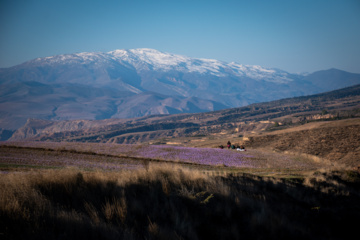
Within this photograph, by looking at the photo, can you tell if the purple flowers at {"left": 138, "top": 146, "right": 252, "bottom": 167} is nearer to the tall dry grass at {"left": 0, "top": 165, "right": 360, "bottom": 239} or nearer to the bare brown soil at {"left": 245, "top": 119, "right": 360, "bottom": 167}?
the bare brown soil at {"left": 245, "top": 119, "right": 360, "bottom": 167}

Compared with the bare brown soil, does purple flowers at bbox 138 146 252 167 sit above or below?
above

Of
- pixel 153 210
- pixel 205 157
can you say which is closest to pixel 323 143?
pixel 205 157

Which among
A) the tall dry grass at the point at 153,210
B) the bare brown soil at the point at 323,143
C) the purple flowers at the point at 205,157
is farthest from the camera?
the bare brown soil at the point at 323,143

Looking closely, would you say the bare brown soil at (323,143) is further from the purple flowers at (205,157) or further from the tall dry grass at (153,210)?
the tall dry grass at (153,210)

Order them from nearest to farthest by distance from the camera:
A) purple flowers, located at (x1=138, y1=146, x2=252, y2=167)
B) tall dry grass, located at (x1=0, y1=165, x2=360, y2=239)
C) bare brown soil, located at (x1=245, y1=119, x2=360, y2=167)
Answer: tall dry grass, located at (x1=0, y1=165, x2=360, y2=239) < purple flowers, located at (x1=138, y1=146, x2=252, y2=167) < bare brown soil, located at (x1=245, y1=119, x2=360, y2=167)

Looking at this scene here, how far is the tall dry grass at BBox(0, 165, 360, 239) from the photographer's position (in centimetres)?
674

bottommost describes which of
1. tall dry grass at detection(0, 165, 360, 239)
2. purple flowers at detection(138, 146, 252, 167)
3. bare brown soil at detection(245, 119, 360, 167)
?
bare brown soil at detection(245, 119, 360, 167)

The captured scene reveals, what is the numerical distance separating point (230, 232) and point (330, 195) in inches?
324

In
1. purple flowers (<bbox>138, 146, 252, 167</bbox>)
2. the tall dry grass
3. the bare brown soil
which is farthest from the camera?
the bare brown soil

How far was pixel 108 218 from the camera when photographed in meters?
7.50

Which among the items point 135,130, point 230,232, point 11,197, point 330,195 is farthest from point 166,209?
point 135,130

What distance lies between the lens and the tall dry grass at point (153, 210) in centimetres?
674

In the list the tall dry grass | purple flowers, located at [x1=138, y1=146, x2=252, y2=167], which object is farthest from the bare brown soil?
the tall dry grass

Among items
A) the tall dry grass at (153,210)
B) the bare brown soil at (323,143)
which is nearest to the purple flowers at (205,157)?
the bare brown soil at (323,143)
